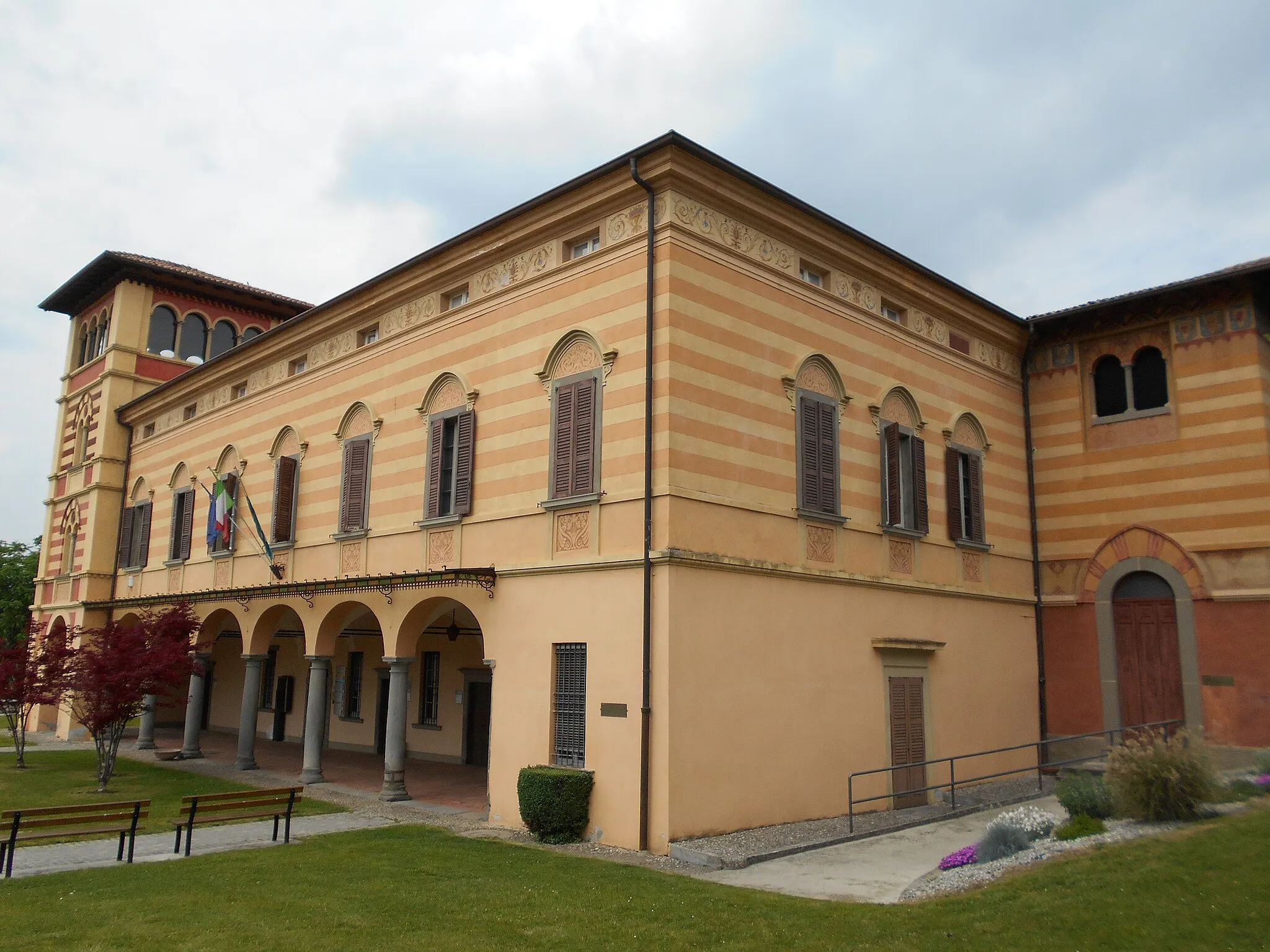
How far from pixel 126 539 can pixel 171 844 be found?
1819 centimetres

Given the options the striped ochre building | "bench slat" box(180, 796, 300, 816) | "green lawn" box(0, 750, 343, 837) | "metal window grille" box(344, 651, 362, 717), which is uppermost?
the striped ochre building

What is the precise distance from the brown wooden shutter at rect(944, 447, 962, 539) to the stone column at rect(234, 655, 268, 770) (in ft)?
48.6

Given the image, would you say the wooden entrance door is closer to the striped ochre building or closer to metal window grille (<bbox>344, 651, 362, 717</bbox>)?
the striped ochre building

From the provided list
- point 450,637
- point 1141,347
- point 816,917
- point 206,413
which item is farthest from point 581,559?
point 206,413

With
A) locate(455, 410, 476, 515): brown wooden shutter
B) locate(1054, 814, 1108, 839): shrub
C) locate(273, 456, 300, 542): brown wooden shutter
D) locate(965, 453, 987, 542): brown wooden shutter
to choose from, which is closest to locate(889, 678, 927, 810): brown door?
locate(965, 453, 987, 542): brown wooden shutter

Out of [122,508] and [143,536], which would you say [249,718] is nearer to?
[143,536]

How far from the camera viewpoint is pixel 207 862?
11.9 metres

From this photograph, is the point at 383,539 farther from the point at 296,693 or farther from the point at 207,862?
the point at 296,693

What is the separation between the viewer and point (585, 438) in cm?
1474

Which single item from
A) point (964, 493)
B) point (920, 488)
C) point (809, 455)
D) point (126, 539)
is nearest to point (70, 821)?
point (809, 455)

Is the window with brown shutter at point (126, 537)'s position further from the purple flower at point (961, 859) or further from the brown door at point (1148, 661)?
the brown door at point (1148, 661)

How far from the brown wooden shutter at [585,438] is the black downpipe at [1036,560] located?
11.2m

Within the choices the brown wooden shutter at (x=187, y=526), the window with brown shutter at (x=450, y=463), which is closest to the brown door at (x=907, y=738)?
the window with brown shutter at (x=450, y=463)

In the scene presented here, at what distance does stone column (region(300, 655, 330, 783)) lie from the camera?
1898 centimetres
